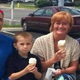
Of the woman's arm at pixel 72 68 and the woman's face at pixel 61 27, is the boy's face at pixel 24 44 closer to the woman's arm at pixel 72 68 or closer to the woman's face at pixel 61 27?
the woman's face at pixel 61 27

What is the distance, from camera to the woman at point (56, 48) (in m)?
3.29

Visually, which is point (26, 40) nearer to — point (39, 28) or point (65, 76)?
point (65, 76)

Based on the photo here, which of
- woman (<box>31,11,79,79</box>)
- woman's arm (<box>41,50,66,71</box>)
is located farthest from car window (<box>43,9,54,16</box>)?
woman's arm (<box>41,50,66,71</box>)

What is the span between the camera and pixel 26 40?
10.3ft

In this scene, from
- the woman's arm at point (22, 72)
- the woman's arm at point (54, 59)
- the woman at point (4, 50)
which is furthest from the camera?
the woman at point (4, 50)

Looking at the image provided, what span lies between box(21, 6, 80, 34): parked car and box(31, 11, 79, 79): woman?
10650mm

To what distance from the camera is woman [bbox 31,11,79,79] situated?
10.8ft

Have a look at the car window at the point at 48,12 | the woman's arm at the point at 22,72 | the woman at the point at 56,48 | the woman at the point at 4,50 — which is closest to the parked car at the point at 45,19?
the car window at the point at 48,12

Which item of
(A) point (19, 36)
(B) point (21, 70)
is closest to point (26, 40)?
(A) point (19, 36)

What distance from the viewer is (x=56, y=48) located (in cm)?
341

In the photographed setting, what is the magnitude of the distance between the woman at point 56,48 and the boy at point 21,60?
0.14 metres

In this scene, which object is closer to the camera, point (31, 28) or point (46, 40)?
point (46, 40)

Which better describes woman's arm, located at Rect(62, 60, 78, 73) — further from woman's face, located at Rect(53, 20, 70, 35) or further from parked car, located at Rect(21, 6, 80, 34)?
parked car, located at Rect(21, 6, 80, 34)

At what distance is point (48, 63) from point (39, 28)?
12329 mm
